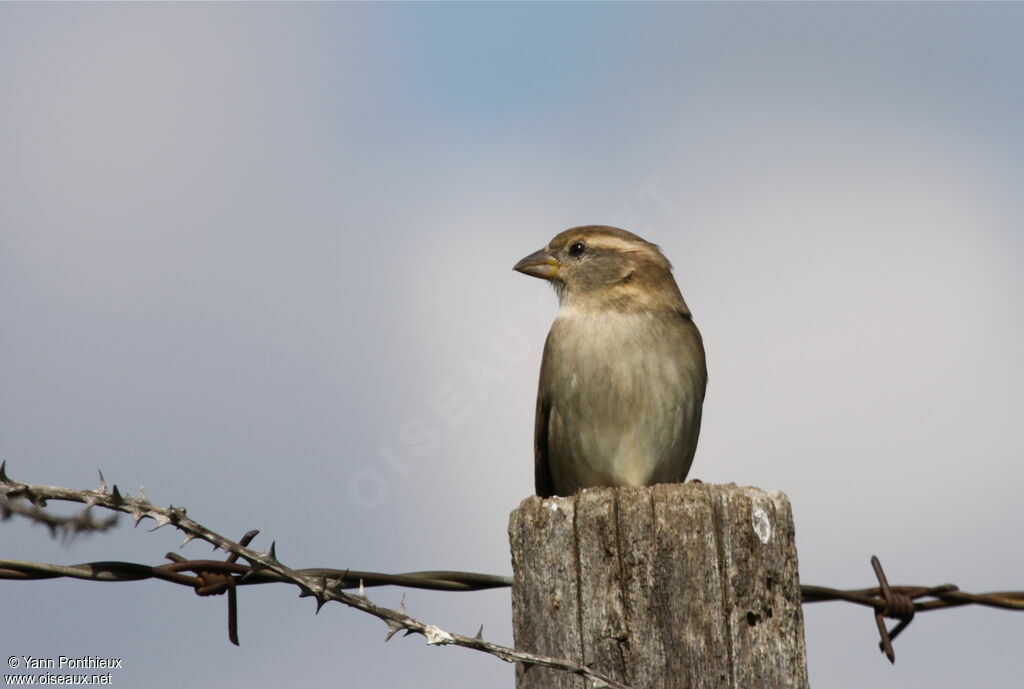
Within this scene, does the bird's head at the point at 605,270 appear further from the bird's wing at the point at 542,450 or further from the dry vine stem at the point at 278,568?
the dry vine stem at the point at 278,568

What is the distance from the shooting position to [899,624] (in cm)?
445

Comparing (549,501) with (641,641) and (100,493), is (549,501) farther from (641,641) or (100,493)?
(100,493)

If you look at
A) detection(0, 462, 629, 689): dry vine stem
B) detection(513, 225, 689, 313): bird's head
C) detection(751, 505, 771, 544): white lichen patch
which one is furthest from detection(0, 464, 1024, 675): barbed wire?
detection(513, 225, 689, 313): bird's head

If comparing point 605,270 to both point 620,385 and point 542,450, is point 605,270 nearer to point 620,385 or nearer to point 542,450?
point 620,385

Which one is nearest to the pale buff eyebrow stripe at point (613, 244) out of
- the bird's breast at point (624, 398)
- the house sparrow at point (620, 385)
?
the house sparrow at point (620, 385)

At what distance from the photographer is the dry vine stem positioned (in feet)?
9.86

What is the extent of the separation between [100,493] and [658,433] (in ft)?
11.4

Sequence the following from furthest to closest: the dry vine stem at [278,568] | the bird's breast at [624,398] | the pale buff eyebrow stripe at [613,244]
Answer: the pale buff eyebrow stripe at [613,244]
the bird's breast at [624,398]
the dry vine stem at [278,568]

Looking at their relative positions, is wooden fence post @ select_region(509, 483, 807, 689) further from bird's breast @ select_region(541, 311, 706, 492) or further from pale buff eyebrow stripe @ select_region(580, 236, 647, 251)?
pale buff eyebrow stripe @ select_region(580, 236, 647, 251)

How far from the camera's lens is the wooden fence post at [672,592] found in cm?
343

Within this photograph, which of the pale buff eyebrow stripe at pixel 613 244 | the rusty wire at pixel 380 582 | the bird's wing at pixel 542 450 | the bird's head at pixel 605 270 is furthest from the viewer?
the pale buff eyebrow stripe at pixel 613 244

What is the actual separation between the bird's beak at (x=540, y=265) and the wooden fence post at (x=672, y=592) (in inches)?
142

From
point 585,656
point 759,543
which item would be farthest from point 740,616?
point 585,656

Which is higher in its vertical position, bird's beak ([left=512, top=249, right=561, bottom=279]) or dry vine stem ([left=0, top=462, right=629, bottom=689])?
bird's beak ([left=512, top=249, right=561, bottom=279])
